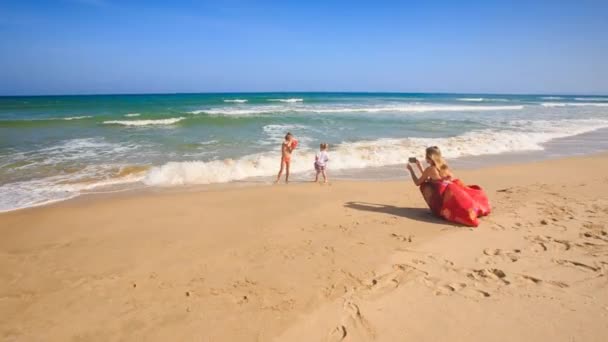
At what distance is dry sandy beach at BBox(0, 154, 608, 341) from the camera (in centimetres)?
274

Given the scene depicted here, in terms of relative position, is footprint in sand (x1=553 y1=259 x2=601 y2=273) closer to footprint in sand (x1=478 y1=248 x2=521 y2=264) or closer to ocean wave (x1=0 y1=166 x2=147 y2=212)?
footprint in sand (x1=478 y1=248 x2=521 y2=264)

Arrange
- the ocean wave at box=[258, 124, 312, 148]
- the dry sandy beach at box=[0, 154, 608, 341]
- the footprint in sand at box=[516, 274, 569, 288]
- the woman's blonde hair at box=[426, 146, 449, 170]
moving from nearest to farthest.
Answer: the dry sandy beach at box=[0, 154, 608, 341]
the footprint in sand at box=[516, 274, 569, 288]
the woman's blonde hair at box=[426, 146, 449, 170]
the ocean wave at box=[258, 124, 312, 148]

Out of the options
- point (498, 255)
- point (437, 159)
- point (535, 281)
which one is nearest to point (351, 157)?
point (437, 159)

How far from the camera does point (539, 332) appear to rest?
260 centimetres

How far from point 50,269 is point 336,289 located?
3.32 metres

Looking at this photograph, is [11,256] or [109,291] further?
[11,256]

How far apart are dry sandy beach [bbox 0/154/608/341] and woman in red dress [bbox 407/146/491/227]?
0.19 meters

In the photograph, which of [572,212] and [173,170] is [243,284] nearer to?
[572,212]

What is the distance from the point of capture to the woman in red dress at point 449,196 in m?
4.79

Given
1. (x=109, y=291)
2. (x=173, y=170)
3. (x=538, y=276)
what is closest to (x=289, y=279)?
(x=109, y=291)

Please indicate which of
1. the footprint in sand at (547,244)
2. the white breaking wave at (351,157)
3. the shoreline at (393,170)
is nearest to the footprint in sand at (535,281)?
the footprint in sand at (547,244)

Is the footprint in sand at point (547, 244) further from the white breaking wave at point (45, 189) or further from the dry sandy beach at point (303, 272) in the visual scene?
the white breaking wave at point (45, 189)

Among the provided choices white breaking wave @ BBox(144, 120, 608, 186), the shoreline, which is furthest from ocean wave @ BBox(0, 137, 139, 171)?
the shoreline

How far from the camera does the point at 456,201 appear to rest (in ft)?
15.9
